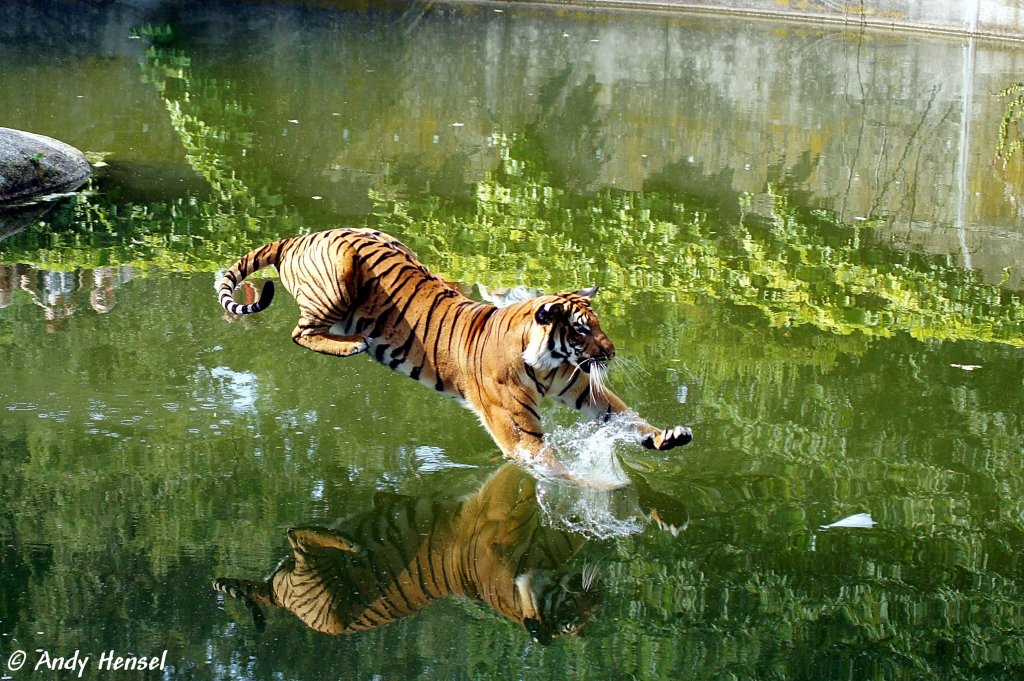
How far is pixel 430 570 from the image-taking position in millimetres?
3604

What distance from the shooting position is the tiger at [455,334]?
402 centimetres

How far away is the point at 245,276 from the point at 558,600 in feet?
6.63

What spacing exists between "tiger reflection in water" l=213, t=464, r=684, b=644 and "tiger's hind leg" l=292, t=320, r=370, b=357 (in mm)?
712

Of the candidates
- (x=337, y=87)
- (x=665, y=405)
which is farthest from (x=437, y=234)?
(x=337, y=87)

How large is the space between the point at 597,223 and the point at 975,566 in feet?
13.9

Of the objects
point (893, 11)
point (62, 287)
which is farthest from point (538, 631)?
point (893, 11)

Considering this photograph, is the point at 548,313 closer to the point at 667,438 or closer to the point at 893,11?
the point at 667,438

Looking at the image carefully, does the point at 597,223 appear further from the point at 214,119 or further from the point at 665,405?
the point at 214,119

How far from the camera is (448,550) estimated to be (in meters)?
3.73

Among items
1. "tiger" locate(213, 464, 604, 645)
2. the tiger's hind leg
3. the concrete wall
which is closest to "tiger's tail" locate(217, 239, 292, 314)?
the tiger's hind leg

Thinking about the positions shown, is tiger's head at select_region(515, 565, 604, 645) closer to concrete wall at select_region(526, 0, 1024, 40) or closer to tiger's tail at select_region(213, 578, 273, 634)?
tiger's tail at select_region(213, 578, 273, 634)

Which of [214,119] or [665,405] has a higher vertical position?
[214,119]

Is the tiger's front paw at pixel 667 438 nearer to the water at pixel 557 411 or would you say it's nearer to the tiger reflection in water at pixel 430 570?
the water at pixel 557 411

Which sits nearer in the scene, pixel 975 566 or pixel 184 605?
pixel 184 605
